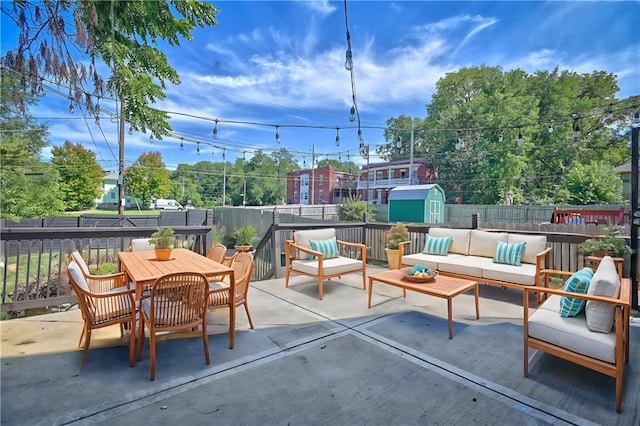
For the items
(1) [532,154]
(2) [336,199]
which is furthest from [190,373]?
(2) [336,199]

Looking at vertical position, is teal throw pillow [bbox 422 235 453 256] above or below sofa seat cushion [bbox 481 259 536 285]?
above

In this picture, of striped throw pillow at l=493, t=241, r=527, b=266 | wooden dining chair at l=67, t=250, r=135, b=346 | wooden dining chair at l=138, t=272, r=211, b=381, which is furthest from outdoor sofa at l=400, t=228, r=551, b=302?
wooden dining chair at l=67, t=250, r=135, b=346

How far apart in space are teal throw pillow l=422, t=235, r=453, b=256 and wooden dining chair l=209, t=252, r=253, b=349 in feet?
10.7

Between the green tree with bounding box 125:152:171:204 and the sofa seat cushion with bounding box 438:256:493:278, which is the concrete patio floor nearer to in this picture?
the sofa seat cushion with bounding box 438:256:493:278

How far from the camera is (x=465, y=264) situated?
4.43 meters

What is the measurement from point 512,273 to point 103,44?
4709 millimetres

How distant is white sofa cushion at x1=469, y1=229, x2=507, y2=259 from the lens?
15.5 feet

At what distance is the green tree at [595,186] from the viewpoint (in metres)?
14.6

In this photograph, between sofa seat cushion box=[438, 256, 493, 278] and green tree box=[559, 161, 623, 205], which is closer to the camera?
sofa seat cushion box=[438, 256, 493, 278]

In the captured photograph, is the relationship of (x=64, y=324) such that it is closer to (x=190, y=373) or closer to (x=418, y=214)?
(x=190, y=373)

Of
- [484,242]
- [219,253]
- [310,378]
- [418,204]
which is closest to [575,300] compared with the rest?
[310,378]

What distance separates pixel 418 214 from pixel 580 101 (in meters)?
14.8

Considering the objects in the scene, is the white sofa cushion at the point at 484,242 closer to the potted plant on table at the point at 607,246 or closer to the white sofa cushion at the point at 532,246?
the white sofa cushion at the point at 532,246

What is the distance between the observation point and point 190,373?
2279 millimetres
